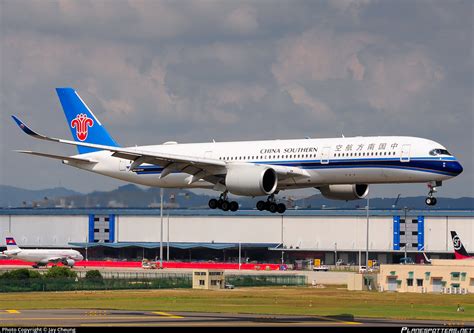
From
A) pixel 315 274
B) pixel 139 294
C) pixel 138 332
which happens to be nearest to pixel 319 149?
pixel 138 332

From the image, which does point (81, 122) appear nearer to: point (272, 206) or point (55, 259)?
point (272, 206)

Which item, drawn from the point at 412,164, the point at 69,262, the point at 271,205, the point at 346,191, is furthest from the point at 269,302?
the point at 69,262

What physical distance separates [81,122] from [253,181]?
87.4ft

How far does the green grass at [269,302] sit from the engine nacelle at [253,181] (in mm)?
13873

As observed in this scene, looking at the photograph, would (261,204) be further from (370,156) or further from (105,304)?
(105,304)

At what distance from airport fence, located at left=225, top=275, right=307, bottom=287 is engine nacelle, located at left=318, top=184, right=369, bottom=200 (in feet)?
169

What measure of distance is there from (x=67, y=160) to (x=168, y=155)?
13729 millimetres

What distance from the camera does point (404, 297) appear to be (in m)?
132

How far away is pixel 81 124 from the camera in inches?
4350

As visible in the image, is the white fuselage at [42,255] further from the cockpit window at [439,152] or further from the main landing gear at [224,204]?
the cockpit window at [439,152]

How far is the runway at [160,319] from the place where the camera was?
270 ft

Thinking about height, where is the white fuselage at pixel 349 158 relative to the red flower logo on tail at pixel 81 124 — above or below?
below

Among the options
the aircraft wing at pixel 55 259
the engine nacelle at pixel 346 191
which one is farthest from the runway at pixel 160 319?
the aircraft wing at pixel 55 259

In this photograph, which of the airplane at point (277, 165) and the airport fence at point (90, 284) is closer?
the airplane at point (277, 165)
